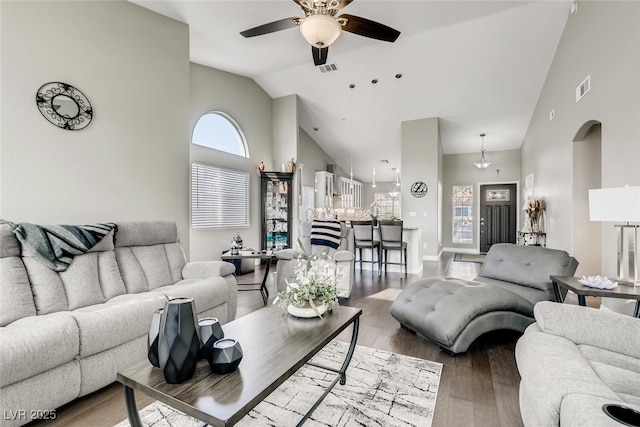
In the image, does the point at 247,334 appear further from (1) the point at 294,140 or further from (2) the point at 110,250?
(1) the point at 294,140

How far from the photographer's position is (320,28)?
8.68ft

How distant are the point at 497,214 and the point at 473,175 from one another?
4.54ft

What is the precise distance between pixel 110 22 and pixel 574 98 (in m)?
5.95

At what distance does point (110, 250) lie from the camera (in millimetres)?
2611

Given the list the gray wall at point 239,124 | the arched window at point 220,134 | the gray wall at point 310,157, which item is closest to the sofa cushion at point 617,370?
the gray wall at point 239,124

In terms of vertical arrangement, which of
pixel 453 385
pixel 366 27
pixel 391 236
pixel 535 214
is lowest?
pixel 453 385

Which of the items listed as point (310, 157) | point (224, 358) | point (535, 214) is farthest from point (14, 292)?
point (535, 214)

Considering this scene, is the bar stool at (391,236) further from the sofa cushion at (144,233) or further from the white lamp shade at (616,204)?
the sofa cushion at (144,233)

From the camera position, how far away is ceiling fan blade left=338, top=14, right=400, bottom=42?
290 cm

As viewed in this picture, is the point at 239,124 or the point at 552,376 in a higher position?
the point at 239,124

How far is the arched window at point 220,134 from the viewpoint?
519 cm

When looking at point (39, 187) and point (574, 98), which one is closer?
point (39, 187)

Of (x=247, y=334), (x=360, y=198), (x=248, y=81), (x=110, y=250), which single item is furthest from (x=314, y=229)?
(x=360, y=198)

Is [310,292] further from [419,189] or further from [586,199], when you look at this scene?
[419,189]
